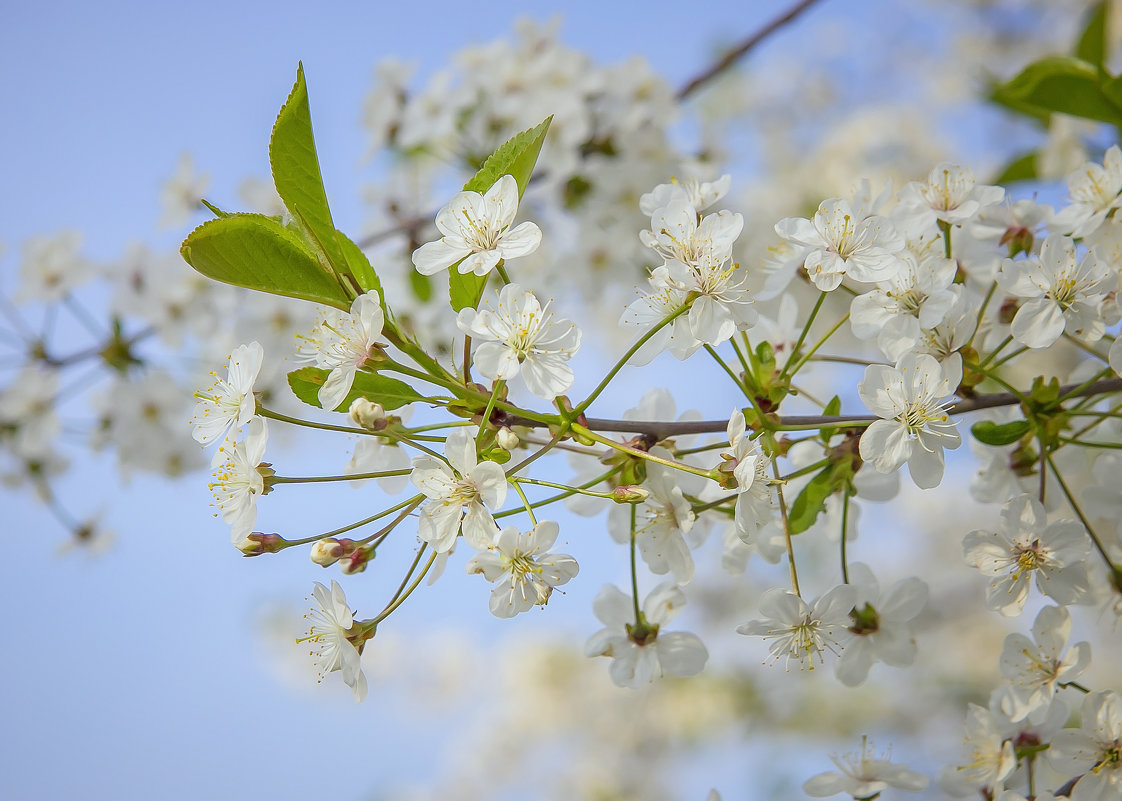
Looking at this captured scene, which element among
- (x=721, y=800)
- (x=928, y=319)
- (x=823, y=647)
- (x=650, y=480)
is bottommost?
(x=721, y=800)

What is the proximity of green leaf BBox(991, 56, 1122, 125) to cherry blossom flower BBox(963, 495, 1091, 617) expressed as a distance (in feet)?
2.50

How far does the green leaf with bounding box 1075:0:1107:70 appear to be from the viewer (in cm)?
172

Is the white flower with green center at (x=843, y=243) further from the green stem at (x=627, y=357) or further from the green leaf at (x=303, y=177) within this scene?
the green leaf at (x=303, y=177)

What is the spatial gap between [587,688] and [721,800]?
5924 millimetres

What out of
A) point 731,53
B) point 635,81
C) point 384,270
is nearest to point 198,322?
point 384,270

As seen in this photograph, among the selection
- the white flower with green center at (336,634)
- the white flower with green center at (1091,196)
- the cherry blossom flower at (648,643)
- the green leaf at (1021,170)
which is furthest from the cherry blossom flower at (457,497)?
the green leaf at (1021,170)

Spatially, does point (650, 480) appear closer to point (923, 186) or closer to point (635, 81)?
point (923, 186)

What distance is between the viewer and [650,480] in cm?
91

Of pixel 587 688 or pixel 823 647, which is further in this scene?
pixel 587 688

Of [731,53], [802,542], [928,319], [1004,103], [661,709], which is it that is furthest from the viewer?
[661,709]

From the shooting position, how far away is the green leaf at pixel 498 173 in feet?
2.87

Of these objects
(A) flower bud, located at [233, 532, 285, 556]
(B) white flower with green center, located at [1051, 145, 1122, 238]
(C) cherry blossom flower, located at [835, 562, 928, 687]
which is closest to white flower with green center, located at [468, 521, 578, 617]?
(A) flower bud, located at [233, 532, 285, 556]

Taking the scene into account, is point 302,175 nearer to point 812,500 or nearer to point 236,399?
point 236,399

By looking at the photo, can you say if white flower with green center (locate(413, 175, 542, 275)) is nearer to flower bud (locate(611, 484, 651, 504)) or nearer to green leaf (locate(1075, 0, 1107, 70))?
flower bud (locate(611, 484, 651, 504))
